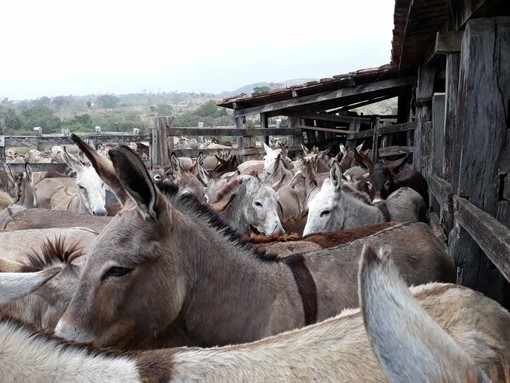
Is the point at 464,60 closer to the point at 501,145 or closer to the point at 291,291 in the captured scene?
the point at 501,145

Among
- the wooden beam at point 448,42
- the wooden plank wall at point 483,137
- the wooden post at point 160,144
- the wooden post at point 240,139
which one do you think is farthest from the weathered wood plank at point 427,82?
the wooden post at point 240,139

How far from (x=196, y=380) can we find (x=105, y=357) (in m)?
0.29

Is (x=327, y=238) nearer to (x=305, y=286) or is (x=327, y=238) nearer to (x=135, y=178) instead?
(x=305, y=286)

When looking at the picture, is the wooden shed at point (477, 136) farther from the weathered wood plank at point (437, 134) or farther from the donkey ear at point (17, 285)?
the donkey ear at point (17, 285)

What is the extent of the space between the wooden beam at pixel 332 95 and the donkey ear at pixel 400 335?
40.4 ft

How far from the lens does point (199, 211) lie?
307 centimetres

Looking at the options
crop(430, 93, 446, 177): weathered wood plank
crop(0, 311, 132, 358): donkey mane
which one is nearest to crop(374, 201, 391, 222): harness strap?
crop(430, 93, 446, 177): weathered wood plank

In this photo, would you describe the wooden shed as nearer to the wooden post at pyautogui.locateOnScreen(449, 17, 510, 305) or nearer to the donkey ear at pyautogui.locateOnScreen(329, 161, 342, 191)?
the wooden post at pyautogui.locateOnScreen(449, 17, 510, 305)

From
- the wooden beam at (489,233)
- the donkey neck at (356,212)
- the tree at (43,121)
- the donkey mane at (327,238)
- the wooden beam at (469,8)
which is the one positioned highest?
the wooden beam at (469,8)

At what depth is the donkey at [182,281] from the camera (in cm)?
258

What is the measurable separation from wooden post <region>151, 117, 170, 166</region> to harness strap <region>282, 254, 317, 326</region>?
8.93 metres

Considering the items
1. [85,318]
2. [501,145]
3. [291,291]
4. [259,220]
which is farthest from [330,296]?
[259,220]

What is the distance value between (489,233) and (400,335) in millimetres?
1981

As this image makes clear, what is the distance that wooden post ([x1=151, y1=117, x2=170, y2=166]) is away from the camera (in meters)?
11.8
